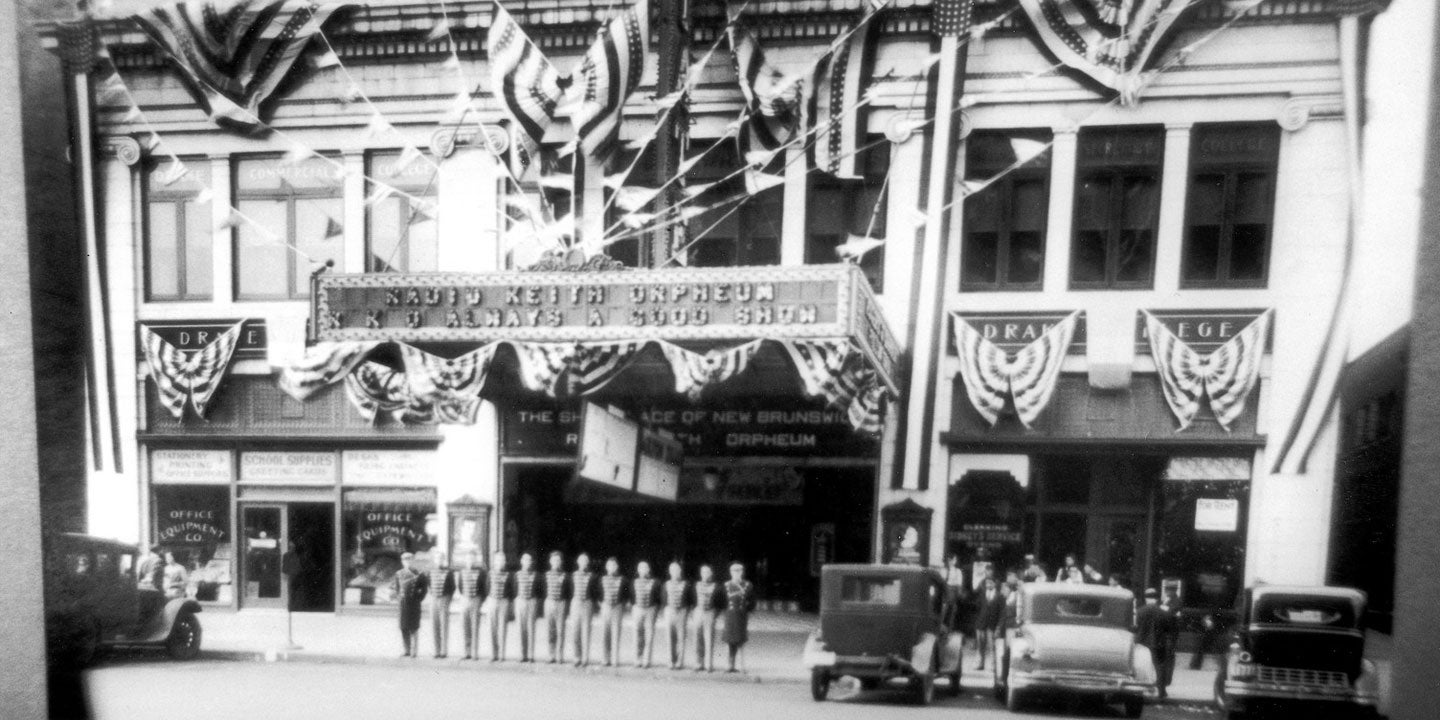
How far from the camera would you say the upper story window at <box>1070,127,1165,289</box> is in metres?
3.16

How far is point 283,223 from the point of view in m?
3.81

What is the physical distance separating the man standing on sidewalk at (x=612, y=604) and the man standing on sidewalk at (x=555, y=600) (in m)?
0.22

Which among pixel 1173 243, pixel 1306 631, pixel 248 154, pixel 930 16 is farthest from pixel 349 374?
pixel 1306 631

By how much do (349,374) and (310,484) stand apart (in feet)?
1.83

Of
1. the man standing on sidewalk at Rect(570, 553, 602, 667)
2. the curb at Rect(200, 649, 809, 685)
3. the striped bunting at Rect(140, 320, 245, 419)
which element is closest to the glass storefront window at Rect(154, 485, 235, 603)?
the curb at Rect(200, 649, 809, 685)

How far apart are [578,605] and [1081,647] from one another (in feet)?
8.34

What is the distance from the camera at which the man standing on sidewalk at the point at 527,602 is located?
413cm

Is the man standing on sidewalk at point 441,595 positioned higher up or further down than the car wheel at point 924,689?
higher up

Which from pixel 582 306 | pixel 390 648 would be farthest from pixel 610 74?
pixel 390 648

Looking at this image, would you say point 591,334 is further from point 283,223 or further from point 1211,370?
point 1211,370

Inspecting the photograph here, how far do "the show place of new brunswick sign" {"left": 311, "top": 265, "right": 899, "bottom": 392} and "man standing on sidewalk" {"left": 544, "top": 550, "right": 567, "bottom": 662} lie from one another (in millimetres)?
1218

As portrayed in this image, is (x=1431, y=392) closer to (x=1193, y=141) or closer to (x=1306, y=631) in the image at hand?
(x=1306, y=631)

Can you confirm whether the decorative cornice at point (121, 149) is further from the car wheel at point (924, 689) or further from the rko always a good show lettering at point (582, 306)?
the car wheel at point (924, 689)

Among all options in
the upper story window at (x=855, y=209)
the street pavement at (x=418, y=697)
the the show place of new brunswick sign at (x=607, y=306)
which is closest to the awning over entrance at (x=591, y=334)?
the the show place of new brunswick sign at (x=607, y=306)
